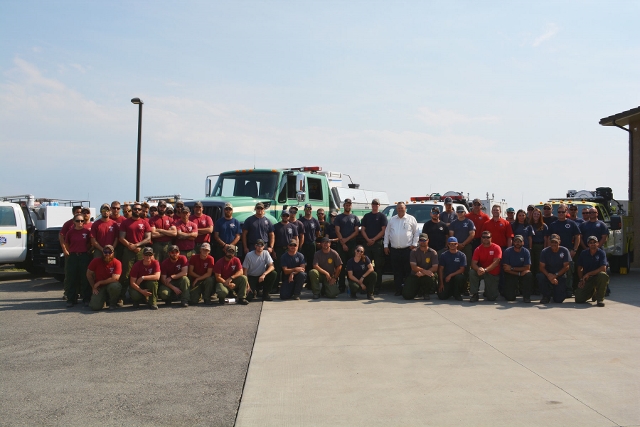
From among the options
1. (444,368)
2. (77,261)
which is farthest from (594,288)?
(77,261)

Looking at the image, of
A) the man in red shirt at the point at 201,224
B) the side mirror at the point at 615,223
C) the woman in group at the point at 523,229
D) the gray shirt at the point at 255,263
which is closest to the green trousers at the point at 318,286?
the gray shirt at the point at 255,263

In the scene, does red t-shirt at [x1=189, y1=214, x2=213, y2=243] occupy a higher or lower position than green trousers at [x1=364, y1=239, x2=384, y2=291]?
higher

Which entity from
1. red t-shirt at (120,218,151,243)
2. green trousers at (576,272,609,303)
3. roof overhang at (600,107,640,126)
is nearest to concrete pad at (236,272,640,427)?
green trousers at (576,272,609,303)

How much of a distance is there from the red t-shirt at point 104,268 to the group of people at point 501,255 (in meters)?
5.30

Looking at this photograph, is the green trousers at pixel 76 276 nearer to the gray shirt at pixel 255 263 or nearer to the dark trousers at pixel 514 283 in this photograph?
the gray shirt at pixel 255 263

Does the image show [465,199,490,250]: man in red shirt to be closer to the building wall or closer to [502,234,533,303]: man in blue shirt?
[502,234,533,303]: man in blue shirt

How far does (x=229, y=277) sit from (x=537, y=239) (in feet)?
20.9

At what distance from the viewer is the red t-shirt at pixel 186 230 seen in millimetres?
11250

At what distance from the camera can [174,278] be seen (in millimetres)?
10656

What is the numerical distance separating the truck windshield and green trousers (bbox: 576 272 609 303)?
21.8ft

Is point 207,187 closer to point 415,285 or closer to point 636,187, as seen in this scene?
point 415,285

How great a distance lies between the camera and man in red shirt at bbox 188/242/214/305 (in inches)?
424

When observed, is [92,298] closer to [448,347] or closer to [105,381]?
[105,381]

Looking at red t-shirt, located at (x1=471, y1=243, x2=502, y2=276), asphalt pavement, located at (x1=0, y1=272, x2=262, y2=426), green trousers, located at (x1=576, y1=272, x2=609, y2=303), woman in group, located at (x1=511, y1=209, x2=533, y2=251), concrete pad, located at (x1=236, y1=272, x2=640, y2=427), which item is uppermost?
woman in group, located at (x1=511, y1=209, x2=533, y2=251)
